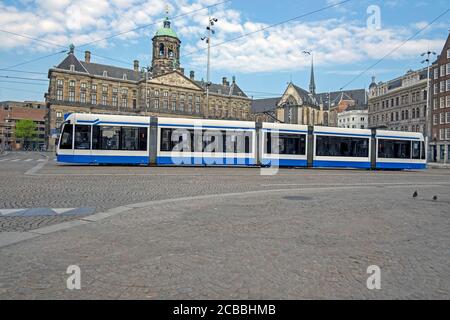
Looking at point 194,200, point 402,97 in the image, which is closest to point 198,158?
point 194,200

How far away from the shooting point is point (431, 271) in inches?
152

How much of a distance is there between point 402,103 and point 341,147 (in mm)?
57450

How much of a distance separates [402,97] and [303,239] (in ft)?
252

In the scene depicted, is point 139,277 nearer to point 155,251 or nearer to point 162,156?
point 155,251

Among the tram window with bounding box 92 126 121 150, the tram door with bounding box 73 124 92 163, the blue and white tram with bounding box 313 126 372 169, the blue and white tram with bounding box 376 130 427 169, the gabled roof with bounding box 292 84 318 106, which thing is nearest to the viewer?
the tram door with bounding box 73 124 92 163

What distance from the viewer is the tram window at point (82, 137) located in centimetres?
1930

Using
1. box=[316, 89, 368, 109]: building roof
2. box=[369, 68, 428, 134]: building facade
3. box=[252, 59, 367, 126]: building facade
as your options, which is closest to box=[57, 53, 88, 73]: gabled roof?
box=[252, 59, 367, 126]: building facade

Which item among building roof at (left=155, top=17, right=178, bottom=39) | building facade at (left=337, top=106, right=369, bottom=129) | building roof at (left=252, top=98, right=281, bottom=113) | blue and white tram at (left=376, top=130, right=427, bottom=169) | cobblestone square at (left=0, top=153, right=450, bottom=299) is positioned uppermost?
building roof at (left=155, top=17, right=178, bottom=39)

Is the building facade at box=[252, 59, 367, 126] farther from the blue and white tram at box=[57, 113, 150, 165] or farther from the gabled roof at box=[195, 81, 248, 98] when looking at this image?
the blue and white tram at box=[57, 113, 150, 165]

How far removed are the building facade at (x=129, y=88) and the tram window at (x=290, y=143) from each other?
6017 centimetres

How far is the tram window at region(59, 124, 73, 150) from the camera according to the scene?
19.2 m

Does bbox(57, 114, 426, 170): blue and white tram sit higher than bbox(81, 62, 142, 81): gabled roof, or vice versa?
bbox(81, 62, 142, 81): gabled roof

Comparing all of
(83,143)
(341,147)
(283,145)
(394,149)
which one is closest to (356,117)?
(394,149)
